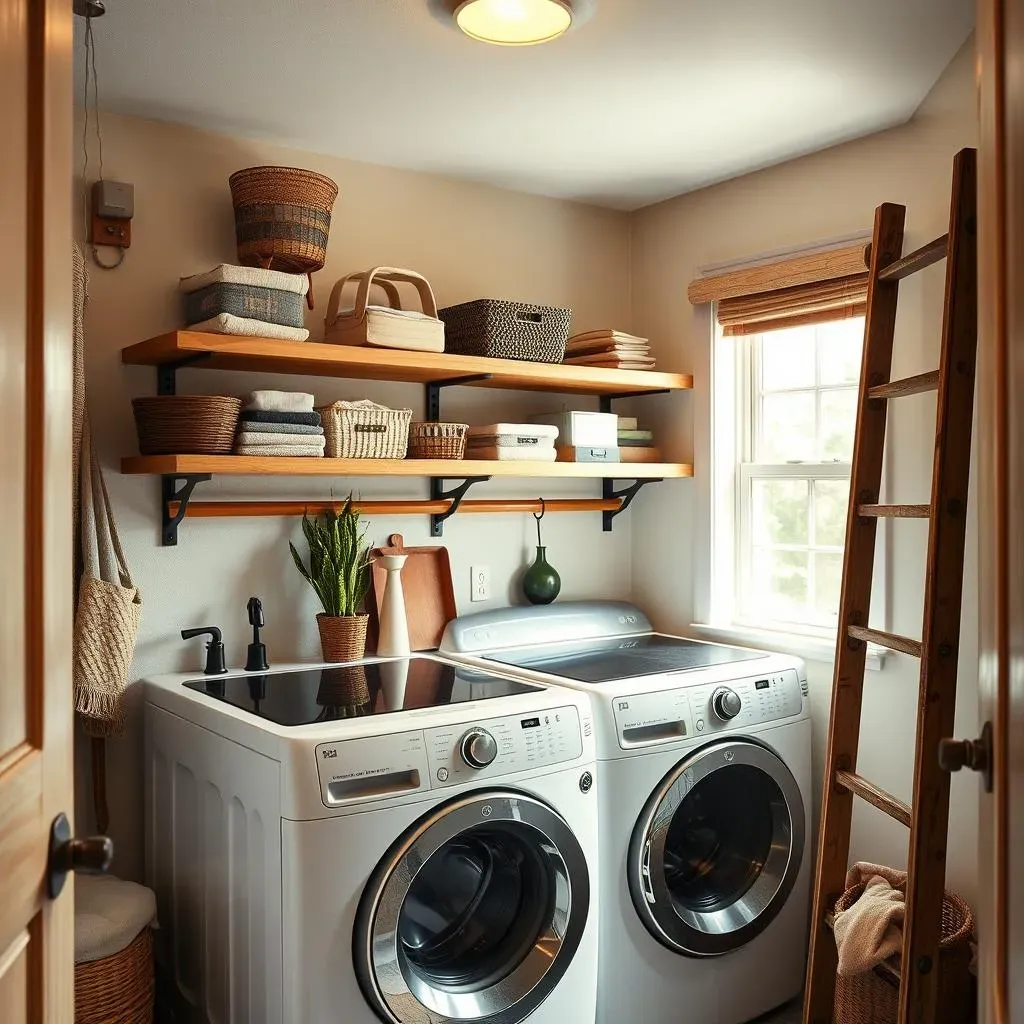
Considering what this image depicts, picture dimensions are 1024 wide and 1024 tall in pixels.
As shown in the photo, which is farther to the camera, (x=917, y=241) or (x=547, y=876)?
(x=917, y=241)

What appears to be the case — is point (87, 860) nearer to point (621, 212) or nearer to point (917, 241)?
point (917, 241)

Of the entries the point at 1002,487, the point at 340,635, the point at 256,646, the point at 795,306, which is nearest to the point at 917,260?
the point at 795,306

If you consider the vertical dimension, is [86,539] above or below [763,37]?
below

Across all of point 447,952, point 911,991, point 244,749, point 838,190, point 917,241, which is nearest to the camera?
point 911,991

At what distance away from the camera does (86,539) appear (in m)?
2.48

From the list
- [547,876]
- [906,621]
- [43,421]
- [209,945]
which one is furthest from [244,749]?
[906,621]

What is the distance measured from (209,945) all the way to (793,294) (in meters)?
2.29

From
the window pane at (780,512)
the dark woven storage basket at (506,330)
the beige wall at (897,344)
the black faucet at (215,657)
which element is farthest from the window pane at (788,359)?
the black faucet at (215,657)

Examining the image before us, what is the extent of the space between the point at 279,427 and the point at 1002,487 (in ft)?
6.18

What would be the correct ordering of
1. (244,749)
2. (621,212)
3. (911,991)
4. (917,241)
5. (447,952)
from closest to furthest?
1. (911,991)
2. (244,749)
3. (447,952)
4. (917,241)
5. (621,212)

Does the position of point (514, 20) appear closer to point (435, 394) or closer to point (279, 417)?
point (279, 417)

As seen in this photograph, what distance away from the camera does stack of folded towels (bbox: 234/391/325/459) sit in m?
2.58

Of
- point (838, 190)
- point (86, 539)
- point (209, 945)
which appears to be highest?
point (838, 190)

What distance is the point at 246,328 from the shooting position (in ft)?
8.36
